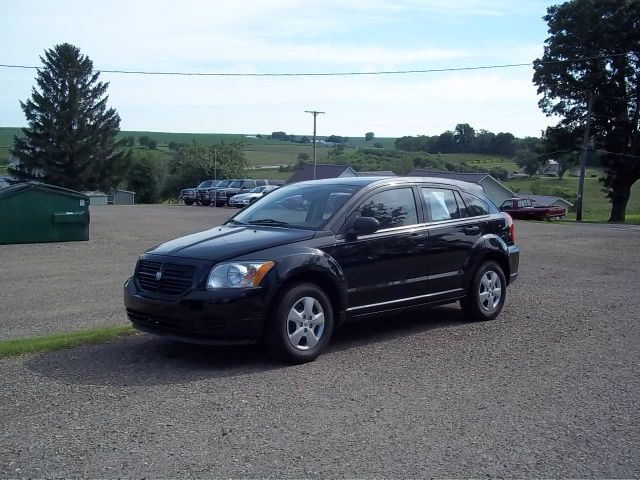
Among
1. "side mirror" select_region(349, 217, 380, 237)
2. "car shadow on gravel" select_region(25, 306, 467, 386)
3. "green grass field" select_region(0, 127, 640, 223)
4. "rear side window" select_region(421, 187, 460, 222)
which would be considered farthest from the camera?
"green grass field" select_region(0, 127, 640, 223)

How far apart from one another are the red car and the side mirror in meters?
38.7

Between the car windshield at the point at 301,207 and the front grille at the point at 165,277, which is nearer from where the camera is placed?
the front grille at the point at 165,277

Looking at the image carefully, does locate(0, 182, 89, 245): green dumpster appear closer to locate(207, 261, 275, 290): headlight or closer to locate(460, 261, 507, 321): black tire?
locate(460, 261, 507, 321): black tire

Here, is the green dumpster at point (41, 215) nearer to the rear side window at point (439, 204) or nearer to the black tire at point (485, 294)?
the rear side window at point (439, 204)

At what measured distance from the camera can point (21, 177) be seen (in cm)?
6712

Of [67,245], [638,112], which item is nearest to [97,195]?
[638,112]

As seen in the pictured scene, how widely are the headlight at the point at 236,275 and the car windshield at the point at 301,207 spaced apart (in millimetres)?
990

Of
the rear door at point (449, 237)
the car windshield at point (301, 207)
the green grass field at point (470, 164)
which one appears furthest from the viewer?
the green grass field at point (470, 164)

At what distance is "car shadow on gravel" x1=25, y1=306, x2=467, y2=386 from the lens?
20.0 ft

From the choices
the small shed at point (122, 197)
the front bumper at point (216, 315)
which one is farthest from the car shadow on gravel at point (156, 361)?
the small shed at point (122, 197)

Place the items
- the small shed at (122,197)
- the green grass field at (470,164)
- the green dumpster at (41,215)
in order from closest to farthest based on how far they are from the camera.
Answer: the green dumpster at (41,215) → the small shed at (122,197) → the green grass field at (470,164)

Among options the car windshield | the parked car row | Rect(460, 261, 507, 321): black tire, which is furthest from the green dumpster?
the parked car row

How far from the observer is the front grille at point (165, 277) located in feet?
21.0

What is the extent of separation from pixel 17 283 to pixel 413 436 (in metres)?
9.60
